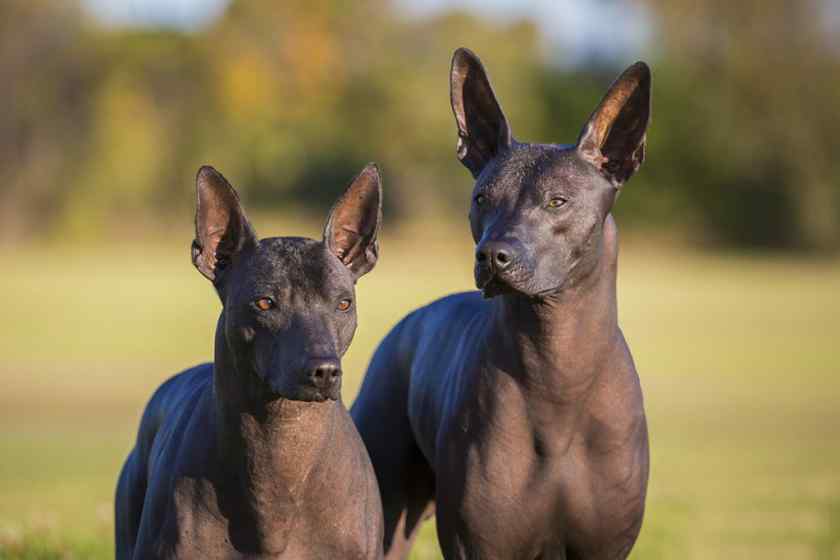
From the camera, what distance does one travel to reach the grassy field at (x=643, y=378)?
12352mm

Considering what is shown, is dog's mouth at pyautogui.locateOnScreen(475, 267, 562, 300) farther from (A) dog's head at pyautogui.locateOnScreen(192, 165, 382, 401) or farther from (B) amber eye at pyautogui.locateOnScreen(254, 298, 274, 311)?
(B) amber eye at pyautogui.locateOnScreen(254, 298, 274, 311)

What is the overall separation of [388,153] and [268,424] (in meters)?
60.7

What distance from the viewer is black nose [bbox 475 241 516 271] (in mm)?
6086

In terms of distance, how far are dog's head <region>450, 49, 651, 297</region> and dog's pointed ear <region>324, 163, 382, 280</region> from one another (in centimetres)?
44

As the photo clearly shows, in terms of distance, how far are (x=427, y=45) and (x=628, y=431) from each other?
65.0 metres

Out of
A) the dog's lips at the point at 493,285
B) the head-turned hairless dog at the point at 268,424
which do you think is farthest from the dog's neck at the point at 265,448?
the dog's lips at the point at 493,285

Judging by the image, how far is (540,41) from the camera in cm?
7544

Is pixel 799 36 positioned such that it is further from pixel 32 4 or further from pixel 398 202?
pixel 32 4

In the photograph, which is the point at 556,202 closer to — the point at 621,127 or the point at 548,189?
the point at 548,189

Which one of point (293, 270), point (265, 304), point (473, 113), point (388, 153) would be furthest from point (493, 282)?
point (388, 153)

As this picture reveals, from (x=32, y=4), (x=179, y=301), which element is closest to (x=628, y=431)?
(x=179, y=301)

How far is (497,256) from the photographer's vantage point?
20.0ft

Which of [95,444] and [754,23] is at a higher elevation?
[754,23]

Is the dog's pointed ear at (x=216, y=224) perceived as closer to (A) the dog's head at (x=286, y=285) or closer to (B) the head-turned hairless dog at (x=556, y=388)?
(A) the dog's head at (x=286, y=285)
